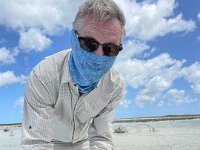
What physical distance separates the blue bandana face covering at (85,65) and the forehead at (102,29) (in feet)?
0.42

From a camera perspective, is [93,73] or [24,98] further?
[24,98]

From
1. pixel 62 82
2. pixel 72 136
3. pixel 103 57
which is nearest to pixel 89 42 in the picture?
pixel 103 57

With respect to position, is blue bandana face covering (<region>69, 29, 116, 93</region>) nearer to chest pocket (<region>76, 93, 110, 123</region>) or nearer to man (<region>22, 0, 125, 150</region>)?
man (<region>22, 0, 125, 150</region>)

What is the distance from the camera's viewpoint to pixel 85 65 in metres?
2.93

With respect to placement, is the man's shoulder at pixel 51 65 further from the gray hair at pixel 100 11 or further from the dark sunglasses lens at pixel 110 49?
the dark sunglasses lens at pixel 110 49

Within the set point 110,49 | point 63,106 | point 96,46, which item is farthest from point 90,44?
point 63,106

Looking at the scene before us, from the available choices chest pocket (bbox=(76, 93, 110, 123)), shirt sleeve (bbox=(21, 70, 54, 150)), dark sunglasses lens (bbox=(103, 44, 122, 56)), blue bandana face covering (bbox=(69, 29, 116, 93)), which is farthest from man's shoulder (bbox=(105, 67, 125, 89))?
dark sunglasses lens (bbox=(103, 44, 122, 56))

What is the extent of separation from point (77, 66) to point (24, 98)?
0.54m

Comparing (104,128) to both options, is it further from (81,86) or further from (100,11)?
(100,11)

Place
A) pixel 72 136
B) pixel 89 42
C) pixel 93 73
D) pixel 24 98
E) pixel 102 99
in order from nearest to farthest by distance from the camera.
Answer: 1. pixel 89 42
2. pixel 93 73
3. pixel 24 98
4. pixel 102 99
5. pixel 72 136

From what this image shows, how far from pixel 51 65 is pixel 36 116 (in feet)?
1.75

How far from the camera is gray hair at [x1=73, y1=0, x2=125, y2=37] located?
2.80 meters

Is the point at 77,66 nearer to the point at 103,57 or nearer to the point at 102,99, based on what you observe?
the point at 103,57

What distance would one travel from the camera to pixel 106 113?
3662 millimetres
